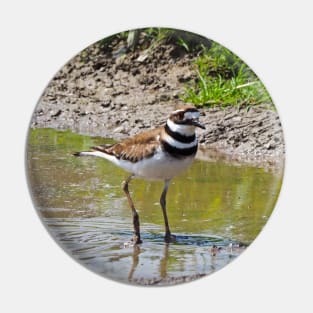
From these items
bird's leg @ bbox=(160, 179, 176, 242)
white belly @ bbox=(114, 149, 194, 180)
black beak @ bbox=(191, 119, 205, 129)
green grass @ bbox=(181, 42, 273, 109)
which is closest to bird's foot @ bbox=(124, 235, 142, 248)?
bird's leg @ bbox=(160, 179, 176, 242)

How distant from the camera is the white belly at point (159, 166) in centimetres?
711

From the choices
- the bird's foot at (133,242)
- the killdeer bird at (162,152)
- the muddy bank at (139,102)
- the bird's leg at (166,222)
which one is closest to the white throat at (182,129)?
the killdeer bird at (162,152)

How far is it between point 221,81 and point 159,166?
701 millimetres

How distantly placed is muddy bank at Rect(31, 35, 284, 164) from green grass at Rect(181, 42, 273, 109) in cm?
5

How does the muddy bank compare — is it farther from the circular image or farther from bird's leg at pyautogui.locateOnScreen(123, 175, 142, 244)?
bird's leg at pyautogui.locateOnScreen(123, 175, 142, 244)

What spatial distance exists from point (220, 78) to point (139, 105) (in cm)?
53

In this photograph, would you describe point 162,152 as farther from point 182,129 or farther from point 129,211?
point 129,211

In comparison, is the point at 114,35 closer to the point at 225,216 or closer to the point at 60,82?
the point at 60,82

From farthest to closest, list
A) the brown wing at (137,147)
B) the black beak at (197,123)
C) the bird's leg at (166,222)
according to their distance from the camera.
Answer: the bird's leg at (166,222) → the brown wing at (137,147) → the black beak at (197,123)

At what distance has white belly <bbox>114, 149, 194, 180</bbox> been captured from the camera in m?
7.11

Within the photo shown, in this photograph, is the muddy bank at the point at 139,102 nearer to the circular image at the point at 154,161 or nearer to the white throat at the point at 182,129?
the circular image at the point at 154,161

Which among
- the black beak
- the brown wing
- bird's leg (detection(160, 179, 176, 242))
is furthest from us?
bird's leg (detection(160, 179, 176, 242))

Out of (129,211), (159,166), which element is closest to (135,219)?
(129,211)

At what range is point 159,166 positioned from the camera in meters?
7.12
